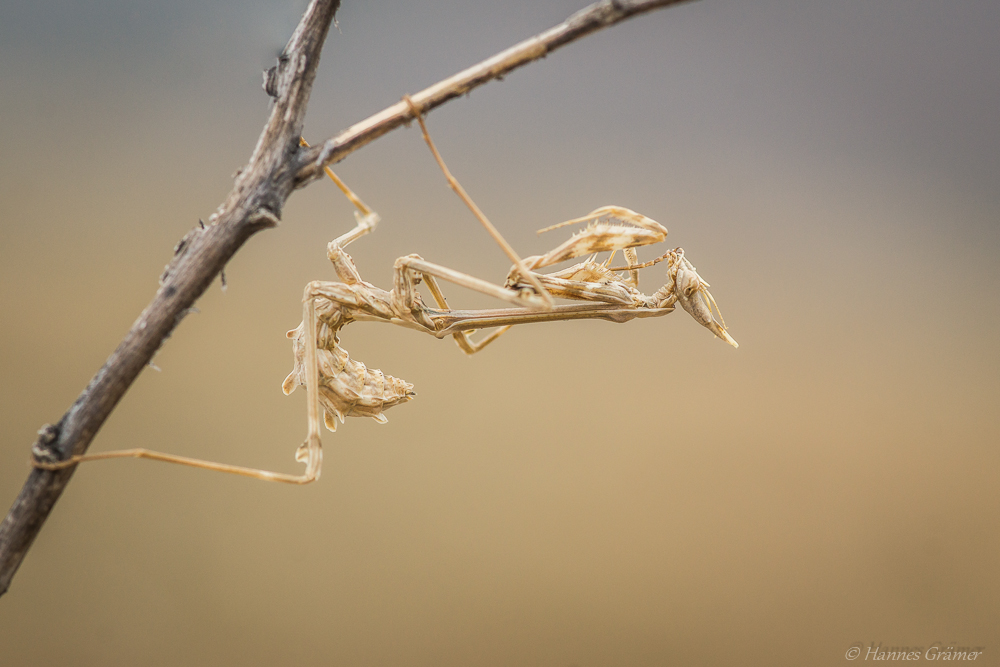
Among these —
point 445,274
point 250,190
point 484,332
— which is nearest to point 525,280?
point 445,274

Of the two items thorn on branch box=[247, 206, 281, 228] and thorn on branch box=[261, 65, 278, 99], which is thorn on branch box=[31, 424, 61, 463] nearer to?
thorn on branch box=[247, 206, 281, 228]

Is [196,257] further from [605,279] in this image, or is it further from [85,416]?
[605,279]

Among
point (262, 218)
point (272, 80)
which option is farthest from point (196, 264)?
point (272, 80)

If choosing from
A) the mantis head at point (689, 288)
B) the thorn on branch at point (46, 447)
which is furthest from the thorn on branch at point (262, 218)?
the mantis head at point (689, 288)

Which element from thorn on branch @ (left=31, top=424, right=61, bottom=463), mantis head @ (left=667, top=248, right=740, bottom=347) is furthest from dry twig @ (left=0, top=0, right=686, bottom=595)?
mantis head @ (left=667, top=248, right=740, bottom=347)

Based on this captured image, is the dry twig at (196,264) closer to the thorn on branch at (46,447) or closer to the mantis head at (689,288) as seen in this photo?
the thorn on branch at (46,447)

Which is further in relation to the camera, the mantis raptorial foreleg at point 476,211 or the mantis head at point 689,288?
the mantis head at point 689,288

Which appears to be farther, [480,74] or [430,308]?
[430,308]

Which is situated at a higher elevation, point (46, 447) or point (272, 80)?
point (272, 80)

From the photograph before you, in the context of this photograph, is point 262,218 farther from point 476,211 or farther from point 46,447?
point 46,447
